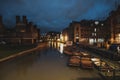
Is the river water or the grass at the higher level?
the grass

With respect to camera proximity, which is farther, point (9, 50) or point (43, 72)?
point (9, 50)

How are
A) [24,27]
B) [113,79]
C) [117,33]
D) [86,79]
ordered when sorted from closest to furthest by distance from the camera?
[113,79]
[86,79]
[117,33]
[24,27]

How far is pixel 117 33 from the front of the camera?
79.8m

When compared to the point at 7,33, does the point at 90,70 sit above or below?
below

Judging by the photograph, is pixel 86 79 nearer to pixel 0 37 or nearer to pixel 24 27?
pixel 0 37

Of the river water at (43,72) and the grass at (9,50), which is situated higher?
the grass at (9,50)

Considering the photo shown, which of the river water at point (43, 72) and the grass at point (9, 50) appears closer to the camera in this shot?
the river water at point (43, 72)

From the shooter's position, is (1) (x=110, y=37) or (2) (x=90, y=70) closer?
(2) (x=90, y=70)

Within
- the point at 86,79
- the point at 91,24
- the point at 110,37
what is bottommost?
the point at 86,79

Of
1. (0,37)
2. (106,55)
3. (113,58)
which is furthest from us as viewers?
(0,37)

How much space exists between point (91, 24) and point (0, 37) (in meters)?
63.9


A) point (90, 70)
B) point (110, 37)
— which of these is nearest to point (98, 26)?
point (110, 37)

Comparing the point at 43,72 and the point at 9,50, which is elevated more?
the point at 9,50

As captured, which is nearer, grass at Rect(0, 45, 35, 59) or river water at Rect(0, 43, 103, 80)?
river water at Rect(0, 43, 103, 80)
